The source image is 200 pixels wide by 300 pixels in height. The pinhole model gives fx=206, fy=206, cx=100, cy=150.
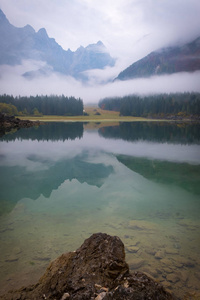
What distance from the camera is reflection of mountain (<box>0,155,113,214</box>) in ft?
45.9

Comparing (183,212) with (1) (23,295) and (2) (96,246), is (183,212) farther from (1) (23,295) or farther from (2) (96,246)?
(1) (23,295)

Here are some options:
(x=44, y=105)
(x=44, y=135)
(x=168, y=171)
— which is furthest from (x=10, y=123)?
(x=44, y=105)

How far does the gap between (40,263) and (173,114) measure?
667 feet

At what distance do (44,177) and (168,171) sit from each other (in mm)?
11896

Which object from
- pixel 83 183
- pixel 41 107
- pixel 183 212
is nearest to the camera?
pixel 183 212

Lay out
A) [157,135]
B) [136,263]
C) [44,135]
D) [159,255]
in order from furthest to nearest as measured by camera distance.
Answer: [157,135], [44,135], [159,255], [136,263]

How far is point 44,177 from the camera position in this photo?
711 inches

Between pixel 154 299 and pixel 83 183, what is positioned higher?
pixel 154 299

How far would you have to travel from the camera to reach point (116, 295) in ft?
13.3

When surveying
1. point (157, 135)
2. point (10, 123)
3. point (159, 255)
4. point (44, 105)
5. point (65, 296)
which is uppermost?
point (44, 105)

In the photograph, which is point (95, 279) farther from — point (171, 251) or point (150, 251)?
point (171, 251)

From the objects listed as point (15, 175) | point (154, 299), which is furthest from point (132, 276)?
point (15, 175)

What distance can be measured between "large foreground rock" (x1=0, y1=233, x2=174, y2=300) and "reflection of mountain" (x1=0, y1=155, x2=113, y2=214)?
7.27 meters

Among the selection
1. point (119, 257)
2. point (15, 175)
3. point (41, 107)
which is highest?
point (41, 107)
